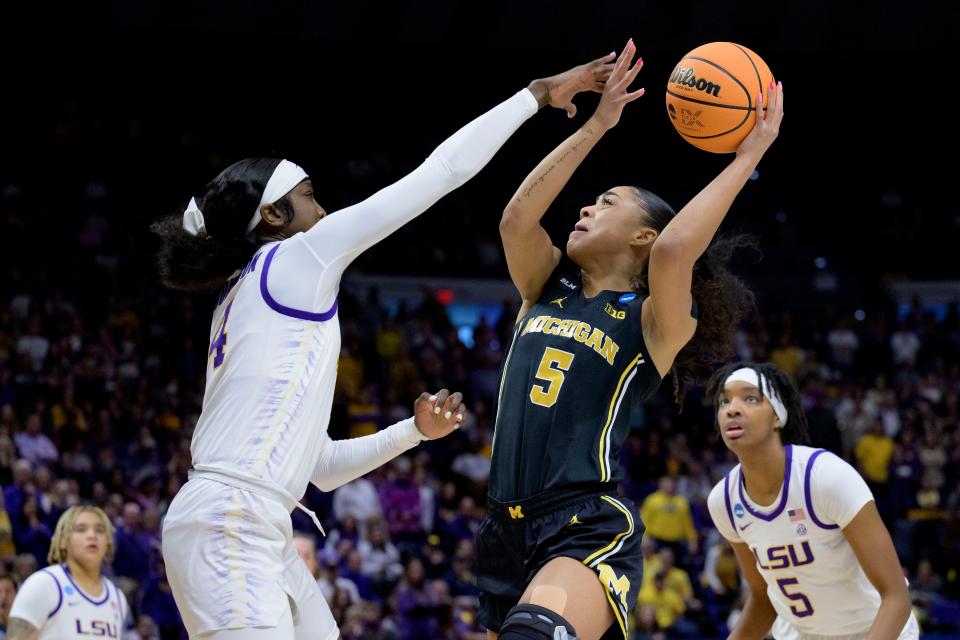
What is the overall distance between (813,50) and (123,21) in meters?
10.6

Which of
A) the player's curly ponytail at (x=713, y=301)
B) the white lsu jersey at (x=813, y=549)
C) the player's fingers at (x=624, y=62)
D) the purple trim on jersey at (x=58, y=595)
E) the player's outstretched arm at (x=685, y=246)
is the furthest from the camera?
the purple trim on jersey at (x=58, y=595)

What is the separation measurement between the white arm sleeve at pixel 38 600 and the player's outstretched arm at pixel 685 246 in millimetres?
4237

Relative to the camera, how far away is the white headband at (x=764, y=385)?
508cm

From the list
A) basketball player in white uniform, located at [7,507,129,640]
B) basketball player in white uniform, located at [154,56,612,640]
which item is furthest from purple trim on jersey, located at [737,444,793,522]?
basketball player in white uniform, located at [7,507,129,640]

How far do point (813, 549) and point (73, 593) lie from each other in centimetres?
414

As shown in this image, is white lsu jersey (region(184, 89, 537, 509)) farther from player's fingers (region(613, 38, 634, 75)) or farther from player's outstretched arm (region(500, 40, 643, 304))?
player's fingers (region(613, 38, 634, 75))

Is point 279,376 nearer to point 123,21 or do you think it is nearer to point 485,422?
point 485,422

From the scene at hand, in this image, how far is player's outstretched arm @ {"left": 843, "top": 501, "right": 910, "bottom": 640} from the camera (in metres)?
4.39

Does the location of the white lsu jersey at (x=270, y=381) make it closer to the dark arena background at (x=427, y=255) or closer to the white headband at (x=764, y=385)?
the white headband at (x=764, y=385)

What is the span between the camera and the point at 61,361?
41.8ft

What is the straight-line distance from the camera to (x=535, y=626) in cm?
334

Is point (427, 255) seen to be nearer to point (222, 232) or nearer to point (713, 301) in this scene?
point (713, 301)

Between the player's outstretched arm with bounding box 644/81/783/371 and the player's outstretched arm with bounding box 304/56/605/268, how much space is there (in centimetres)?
59

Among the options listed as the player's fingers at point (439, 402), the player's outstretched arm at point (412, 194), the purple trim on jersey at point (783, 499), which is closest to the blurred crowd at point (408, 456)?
the purple trim on jersey at point (783, 499)
